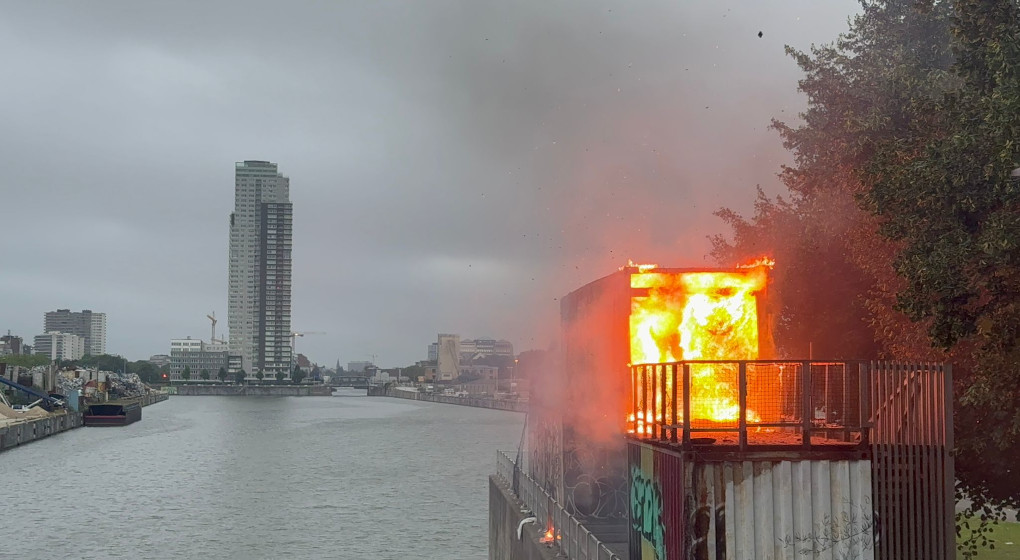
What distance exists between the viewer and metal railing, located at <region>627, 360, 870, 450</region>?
51.1 feet

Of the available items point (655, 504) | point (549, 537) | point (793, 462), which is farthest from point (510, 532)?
point (793, 462)

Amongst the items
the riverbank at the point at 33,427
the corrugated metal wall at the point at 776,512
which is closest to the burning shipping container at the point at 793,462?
the corrugated metal wall at the point at 776,512

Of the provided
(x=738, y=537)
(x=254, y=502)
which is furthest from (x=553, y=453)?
(x=254, y=502)

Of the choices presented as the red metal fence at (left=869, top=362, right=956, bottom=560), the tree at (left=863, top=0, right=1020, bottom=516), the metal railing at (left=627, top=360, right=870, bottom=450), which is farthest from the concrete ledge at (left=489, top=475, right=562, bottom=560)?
the tree at (left=863, top=0, right=1020, bottom=516)

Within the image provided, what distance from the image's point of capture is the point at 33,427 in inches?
5197

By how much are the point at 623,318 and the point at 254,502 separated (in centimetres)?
5187

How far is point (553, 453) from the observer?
30.5 m

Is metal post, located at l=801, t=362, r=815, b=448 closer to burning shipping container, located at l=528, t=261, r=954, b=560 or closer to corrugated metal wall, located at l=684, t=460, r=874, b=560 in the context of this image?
burning shipping container, located at l=528, t=261, r=954, b=560

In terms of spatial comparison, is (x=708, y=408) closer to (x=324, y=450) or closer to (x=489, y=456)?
(x=489, y=456)

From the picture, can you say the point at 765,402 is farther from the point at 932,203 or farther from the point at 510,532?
the point at 510,532

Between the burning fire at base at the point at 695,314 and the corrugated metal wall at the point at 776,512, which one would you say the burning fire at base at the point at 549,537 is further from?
the corrugated metal wall at the point at 776,512

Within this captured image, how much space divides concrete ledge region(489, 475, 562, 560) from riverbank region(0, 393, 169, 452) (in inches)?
3714

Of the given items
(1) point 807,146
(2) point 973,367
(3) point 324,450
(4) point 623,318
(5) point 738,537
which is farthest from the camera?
(3) point 324,450

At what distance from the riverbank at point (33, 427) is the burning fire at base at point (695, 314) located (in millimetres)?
108242
